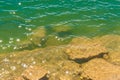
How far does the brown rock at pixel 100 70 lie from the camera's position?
1725 cm

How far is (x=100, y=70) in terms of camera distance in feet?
58.1

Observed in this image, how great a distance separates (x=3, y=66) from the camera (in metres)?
18.7

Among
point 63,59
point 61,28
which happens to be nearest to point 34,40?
point 61,28

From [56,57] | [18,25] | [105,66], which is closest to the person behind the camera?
[105,66]

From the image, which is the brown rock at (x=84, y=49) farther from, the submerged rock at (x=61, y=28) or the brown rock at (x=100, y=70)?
the submerged rock at (x=61, y=28)

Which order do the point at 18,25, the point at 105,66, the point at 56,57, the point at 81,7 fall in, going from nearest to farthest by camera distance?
1. the point at 105,66
2. the point at 56,57
3. the point at 18,25
4. the point at 81,7

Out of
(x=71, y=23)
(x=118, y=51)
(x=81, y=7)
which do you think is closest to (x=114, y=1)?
(x=81, y=7)

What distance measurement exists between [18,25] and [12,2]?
4307mm

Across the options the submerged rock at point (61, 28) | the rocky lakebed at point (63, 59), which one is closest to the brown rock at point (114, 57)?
the rocky lakebed at point (63, 59)

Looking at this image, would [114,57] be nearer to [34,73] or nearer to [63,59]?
[63,59]

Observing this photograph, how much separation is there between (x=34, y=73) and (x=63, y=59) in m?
2.49

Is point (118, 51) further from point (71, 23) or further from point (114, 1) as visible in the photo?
point (114, 1)

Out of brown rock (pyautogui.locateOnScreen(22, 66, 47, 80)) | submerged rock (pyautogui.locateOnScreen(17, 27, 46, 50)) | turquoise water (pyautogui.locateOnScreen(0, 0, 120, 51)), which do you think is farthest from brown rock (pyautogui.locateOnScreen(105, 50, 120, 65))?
submerged rock (pyautogui.locateOnScreen(17, 27, 46, 50))

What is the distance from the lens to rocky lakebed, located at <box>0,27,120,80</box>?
17.6 m
